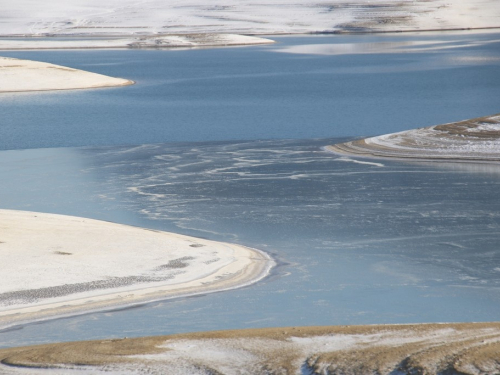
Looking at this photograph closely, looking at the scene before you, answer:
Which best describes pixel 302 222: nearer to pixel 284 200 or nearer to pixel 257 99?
pixel 284 200

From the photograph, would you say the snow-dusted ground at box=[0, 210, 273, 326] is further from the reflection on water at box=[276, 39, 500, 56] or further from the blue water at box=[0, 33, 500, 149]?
the reflection on water at box=[276, 39, 500, 56]

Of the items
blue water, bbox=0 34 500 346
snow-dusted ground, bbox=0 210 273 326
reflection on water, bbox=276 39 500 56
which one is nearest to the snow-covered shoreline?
reflection on water, bbox=276 39 500 56

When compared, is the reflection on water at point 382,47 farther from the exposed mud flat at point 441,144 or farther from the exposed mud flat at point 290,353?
the exposed mud flat at point 290,353

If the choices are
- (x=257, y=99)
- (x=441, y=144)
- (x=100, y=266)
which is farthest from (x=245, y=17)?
(x=100, y=266)

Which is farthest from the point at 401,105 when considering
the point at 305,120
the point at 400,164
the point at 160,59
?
the point at 160,59

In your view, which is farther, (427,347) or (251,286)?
(251,286)

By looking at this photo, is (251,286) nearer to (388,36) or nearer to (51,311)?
(51,311)
